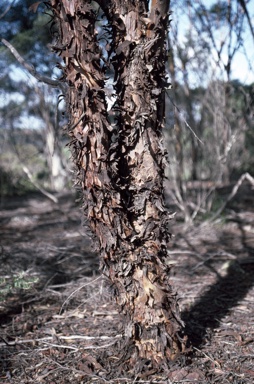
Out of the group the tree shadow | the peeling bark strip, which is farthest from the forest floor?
the peeling bark strip

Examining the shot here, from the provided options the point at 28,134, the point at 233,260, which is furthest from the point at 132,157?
the point at 28,134

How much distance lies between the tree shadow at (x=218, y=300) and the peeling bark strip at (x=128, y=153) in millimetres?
373

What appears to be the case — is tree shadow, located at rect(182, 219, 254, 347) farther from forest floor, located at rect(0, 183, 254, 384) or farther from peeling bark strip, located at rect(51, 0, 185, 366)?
peeling bark strip, located at rect(51, 0, 185, 366)

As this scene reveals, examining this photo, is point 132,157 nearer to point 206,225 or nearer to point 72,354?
point 72,354

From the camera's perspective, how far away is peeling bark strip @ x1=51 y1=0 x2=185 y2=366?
187 cm

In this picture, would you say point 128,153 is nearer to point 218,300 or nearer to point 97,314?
point 97,314

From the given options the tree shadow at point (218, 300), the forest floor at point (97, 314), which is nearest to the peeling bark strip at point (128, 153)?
the forest floor at point (97, 314)

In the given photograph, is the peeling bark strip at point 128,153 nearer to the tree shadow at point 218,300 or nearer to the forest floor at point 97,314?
the forest floor at point 97,314

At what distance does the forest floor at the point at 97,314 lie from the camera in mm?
2201

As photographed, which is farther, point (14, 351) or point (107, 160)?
point (14, 351)

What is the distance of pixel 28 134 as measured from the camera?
1467 cm

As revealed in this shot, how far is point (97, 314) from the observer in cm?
306

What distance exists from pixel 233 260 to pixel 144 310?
7.23 ft

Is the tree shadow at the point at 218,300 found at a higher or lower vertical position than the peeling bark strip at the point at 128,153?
lower
